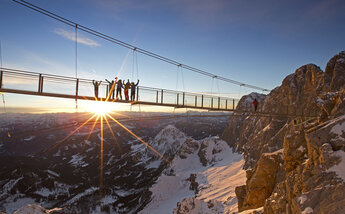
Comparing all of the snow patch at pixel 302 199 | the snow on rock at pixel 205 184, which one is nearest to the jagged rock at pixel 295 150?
the snow patch at pixel 302 199

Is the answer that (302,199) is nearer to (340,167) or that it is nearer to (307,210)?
(307,210)

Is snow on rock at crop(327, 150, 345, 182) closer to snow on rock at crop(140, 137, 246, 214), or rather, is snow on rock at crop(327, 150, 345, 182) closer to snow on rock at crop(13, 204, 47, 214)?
snow on rock at crop(140, 137, 246, 214)

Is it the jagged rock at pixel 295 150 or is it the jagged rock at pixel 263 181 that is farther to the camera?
the jagged rock at pixel 263 181

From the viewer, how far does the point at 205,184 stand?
6788 cm

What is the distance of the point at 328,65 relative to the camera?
150ft

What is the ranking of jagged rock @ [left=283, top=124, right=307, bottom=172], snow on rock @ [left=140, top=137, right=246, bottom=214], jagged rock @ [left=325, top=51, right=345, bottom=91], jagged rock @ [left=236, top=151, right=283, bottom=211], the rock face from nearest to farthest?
the rock face → jagged rock @ [left=283, top=124, right=307, bottom=172] → jagged rock @ [left=236, top=151, right=283, bottom=211] → jagged rock @ [left=325, top=51, right=345, bottom=91] → snow on rock @ [left=140, top=137, right=246, bottom=214]

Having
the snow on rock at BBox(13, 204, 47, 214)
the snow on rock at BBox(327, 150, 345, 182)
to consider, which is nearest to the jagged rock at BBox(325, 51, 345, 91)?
the snow on rock at BBox(327, 150, 345, 182)

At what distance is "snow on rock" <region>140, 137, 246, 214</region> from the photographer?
45562 mm

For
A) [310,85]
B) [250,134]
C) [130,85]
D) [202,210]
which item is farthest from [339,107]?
[250,134]

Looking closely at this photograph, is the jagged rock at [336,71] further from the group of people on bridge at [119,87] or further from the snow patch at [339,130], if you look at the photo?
the group of people on bridge at [119,87]

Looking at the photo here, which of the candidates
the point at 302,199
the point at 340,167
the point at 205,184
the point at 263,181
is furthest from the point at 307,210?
the point at 205,184

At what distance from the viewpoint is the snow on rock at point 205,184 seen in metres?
45.6

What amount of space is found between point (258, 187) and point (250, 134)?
60171mm

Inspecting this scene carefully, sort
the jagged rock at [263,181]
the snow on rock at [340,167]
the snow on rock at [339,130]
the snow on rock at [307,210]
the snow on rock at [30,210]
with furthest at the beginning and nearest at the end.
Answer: the snow on rock at [30,210] < the jagged rock at [263,181] < the snow on rock at [339,130] < the snow on rock at [340,167] < the snow on rock at [307,210]
